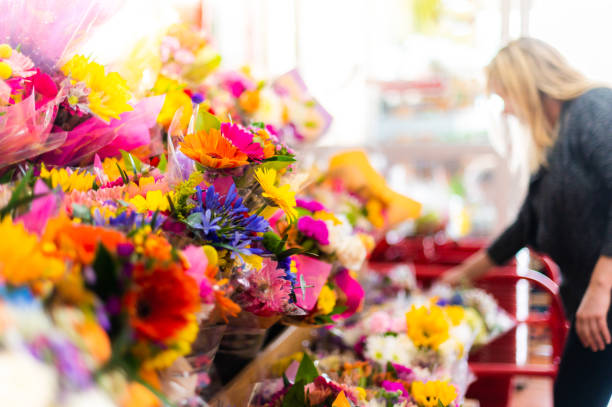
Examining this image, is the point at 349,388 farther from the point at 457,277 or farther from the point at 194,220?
the point at 457,277

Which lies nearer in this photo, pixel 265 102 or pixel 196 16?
pixel 265 102

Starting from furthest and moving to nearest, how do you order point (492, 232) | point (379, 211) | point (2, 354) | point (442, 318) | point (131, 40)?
1. point (492, 232)
2. point (379, 211)
3. point (442, 318)
4. point (131, 40)
5. point (2, 354)

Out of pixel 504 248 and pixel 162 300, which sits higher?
pixel 162 300

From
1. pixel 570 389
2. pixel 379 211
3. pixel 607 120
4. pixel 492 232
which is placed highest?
pixel 607 120

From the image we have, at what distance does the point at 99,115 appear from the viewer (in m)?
0.83

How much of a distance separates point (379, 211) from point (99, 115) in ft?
4.08

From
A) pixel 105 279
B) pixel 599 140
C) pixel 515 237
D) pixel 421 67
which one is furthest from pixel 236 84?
pixel 421 67

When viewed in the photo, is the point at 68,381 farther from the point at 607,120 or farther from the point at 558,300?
the point at 558,300

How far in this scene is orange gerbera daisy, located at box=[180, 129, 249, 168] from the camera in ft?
2.49

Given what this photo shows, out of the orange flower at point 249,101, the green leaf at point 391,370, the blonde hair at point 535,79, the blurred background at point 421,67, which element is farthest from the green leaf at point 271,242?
the blurred background at point 421,67

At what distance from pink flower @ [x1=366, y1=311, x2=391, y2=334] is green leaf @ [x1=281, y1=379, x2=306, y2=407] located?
0.53 meters

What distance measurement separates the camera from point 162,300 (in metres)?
0.48

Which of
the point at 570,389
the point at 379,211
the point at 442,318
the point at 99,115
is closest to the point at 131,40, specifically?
the point at 99,115

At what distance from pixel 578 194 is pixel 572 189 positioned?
0.08ft
